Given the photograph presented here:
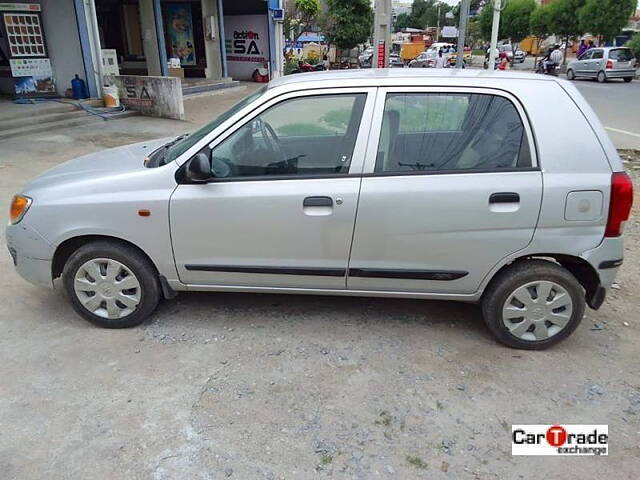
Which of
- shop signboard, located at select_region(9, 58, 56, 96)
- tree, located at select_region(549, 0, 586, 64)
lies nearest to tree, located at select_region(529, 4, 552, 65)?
tree, located at select_region(549, 0, 586, 64)

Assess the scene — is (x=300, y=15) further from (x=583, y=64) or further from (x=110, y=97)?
(x=110, y=97)

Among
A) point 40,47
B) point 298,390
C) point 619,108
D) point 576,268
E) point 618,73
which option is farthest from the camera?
point 618,73

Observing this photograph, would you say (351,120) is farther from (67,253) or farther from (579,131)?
(67,253)

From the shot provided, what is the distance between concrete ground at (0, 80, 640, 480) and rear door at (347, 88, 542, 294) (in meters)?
0.63

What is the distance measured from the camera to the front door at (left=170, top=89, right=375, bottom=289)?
128 inches

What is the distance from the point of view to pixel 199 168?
3.17 metres

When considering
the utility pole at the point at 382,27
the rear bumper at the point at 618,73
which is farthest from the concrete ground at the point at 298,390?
the rear bumper at the point at 618,73

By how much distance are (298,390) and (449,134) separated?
1.84 metres

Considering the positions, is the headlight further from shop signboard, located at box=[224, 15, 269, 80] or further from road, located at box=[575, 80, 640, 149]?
shop signboard, located at box=[224, 15, 269, 80]

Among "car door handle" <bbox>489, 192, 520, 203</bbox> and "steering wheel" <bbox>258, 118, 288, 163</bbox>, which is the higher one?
"steering wheel" <bbox>258, 118, 288, 163</bbox>

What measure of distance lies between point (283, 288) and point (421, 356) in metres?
1.02

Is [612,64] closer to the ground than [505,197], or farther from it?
farther from it

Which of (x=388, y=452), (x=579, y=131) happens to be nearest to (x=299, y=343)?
(x=388, y=452)

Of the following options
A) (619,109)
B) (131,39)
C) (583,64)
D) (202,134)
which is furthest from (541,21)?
(202,134)
